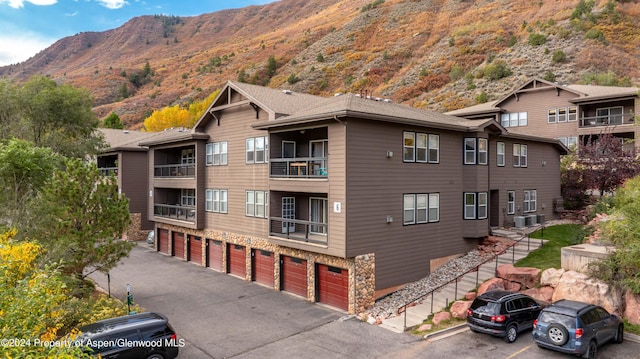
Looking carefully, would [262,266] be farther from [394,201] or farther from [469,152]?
[469,152]

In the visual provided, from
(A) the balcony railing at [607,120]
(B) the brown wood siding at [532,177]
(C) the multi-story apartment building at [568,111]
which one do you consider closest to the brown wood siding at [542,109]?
(C) the multi-story apartment building at [568,111]

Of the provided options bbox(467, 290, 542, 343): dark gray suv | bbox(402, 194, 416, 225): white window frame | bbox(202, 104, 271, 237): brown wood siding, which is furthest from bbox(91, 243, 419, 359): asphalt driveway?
bbox(402, 194, 416, 225): white window frame

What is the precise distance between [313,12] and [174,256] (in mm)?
190893

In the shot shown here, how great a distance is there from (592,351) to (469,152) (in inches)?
485

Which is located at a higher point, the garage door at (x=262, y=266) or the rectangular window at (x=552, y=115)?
the rectangular window at (x=552, y=115)

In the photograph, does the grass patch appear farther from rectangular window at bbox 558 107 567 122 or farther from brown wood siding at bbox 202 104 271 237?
rectangular window at bbox 558 107 567 122

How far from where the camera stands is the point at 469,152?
23016 mm

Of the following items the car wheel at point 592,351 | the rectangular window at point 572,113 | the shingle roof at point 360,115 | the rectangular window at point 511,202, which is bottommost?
the car wheel at point 592,351

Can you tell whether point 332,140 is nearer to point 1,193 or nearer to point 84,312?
point 84,312

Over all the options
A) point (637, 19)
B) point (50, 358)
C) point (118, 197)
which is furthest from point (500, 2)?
point (50, 358)

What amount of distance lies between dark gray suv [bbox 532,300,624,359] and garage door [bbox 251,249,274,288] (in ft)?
45.6

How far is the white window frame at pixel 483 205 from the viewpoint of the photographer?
2305 cm

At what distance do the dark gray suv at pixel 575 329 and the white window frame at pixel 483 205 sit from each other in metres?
9.38

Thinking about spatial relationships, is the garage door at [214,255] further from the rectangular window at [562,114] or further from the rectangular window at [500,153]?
the rectangular window at [562,114]
